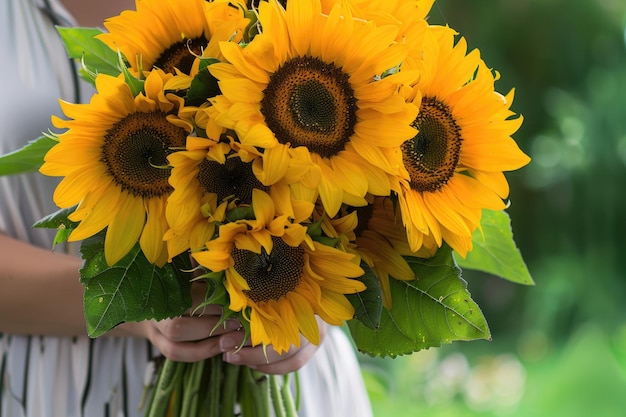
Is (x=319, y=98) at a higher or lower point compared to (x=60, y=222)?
higher

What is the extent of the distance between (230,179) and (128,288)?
0.27 ft

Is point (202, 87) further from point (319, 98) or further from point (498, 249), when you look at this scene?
point (498, 249)

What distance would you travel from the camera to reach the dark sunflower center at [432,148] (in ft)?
1.34

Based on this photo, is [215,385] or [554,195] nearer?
[215,385]

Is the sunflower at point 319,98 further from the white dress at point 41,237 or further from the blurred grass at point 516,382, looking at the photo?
the blurred grass at point 516,382

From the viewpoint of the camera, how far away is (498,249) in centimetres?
52

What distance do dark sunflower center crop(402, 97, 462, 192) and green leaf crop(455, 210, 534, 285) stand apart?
102mm

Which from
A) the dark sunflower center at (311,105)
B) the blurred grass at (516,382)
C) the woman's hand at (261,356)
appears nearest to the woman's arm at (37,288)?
the woman's hand at (261,356)

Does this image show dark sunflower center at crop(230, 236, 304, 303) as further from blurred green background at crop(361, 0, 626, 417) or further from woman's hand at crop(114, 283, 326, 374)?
blurred green background at crop(361, 0, 626, 417)

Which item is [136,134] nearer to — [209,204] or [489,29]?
[209,204]

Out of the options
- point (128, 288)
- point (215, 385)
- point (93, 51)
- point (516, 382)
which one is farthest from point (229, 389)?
point (516, 382)

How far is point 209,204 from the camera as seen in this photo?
39 centimetres

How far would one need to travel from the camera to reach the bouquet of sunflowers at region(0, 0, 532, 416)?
38cm

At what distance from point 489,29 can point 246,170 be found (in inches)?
91.4
